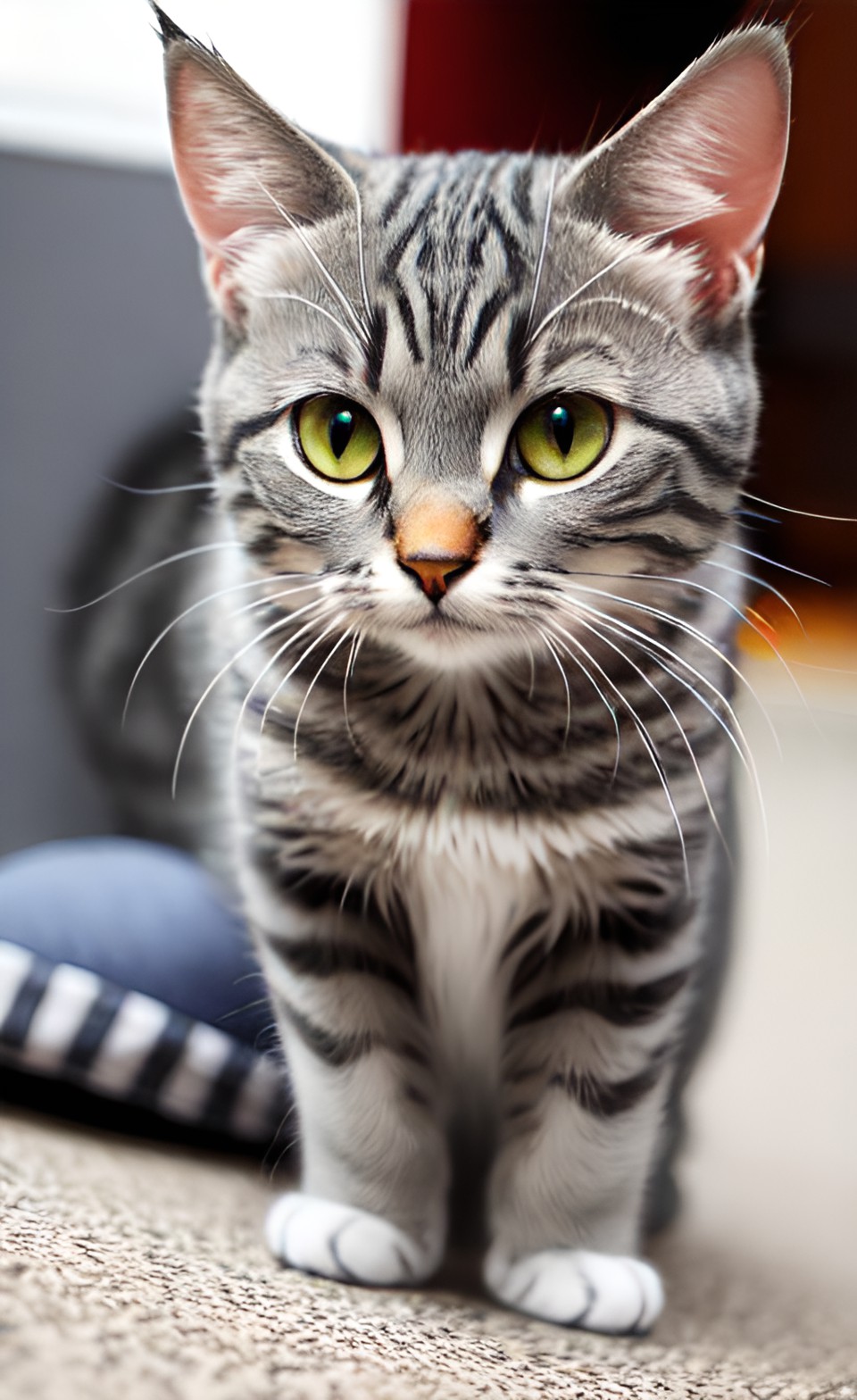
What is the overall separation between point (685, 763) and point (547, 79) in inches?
35.9

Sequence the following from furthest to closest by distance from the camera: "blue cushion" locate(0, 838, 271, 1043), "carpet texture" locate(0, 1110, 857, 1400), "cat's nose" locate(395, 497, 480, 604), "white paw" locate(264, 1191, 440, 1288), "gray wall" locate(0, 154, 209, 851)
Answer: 1. "gray wall" locate(0, 154, 209, 851)
2. "blue cushion" locate(0, 838, 271, 1043)
3. "white paw" locate(264, 1191, 440, 1288)
4. "cat's nose" locate(395, 497, 480, 604)
5. "carpet texture" locate(0, 1110, 857, 1400)

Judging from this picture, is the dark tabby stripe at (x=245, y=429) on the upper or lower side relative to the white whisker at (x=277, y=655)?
upper

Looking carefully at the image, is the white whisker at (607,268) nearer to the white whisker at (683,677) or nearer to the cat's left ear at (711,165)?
the cat's left ear at (711,165)

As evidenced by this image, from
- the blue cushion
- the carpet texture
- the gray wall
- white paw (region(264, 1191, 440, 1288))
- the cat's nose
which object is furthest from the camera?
the gray wall

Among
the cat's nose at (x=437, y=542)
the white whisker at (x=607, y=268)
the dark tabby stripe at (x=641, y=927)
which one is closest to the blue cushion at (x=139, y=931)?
the dark tabby stripe at (x=641, y=927)

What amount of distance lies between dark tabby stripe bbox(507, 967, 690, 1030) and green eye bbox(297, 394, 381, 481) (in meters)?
0.32

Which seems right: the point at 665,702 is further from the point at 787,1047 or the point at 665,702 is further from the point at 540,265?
the point at 787,1047

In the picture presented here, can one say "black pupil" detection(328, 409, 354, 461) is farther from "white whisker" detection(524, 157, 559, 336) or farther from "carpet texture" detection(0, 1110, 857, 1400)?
"carpet texture" detection(0, 1110, 857, 1400)

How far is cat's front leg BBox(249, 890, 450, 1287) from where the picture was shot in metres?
0.73

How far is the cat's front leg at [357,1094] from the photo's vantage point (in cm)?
73

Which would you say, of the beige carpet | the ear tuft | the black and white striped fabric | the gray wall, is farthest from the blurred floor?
the gray wall

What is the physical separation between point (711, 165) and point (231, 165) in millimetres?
250

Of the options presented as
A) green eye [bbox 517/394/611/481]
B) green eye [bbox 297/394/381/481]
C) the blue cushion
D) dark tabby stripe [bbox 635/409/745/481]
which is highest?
dark tabby stripe [bbox 635/409/745/481]

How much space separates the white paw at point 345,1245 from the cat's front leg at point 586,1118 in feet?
0.20
